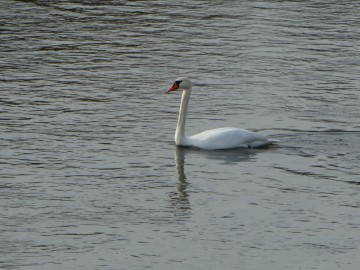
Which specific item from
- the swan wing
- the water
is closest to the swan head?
the water

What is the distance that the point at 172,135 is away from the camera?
781 inches

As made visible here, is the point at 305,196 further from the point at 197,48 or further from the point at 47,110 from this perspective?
the point at 197,48

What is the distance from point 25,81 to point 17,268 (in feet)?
33.8

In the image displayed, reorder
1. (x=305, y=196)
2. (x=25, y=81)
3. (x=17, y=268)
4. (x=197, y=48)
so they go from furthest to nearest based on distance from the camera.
Answer: 1. (x=197, y=48)
2. (x=25, y=81)
3. (x=305, y=196)
4. (x=17, y=268)

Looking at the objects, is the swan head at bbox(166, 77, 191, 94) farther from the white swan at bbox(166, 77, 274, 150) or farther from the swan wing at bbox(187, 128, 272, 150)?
the swan wing at bbox(187, 128, 272, 150)

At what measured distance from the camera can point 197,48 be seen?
26.8 m

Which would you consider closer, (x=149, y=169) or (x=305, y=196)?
(x=305, y=196)

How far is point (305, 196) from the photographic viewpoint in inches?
642

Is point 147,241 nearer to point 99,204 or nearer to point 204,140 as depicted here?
point 99,204

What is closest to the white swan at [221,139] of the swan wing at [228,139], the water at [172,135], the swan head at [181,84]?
the swan wing at [228,139]

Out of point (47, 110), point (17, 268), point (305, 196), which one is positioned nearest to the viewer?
point (17, 268)

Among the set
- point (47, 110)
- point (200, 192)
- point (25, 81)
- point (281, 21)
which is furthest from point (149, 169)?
point (281, 21)

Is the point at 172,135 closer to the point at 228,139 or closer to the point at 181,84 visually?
the point at 181,84

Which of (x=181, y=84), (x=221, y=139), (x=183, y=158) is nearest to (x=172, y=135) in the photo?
(x=181, y=84)
